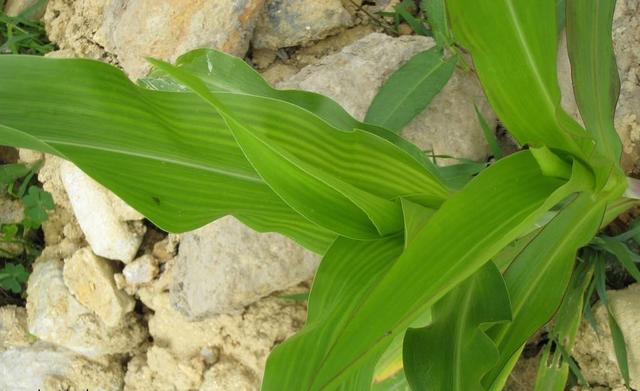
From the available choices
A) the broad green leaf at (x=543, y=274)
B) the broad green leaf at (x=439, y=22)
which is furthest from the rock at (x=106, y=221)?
the broad green leaf at (x=543, y=274)

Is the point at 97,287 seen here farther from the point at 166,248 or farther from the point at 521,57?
the point at 521,57

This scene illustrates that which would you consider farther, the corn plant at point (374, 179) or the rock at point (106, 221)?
the rock at point (106, 221)

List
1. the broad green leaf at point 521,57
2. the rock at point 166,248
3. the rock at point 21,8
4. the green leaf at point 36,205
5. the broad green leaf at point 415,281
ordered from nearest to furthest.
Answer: the broad green leaf at point 415,281, the broad green leaf at point 521,57, the rock at point 166,248, the green leaf at point 36,205, the rock at point 21,8

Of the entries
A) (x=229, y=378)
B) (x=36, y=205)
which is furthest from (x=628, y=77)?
(x=36, y=205)

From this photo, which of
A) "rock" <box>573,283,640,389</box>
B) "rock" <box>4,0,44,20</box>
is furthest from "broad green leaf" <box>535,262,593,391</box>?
"rock" <box>4,0,44,20</box>

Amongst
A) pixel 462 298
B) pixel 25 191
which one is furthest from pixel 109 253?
pixel 462 298

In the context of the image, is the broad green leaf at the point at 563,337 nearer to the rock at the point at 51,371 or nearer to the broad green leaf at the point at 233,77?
the broad green leaf at the point at 233,77

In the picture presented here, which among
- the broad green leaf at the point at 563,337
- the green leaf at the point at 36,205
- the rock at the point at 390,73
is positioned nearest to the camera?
the broad green leaf at the point at 563,337
